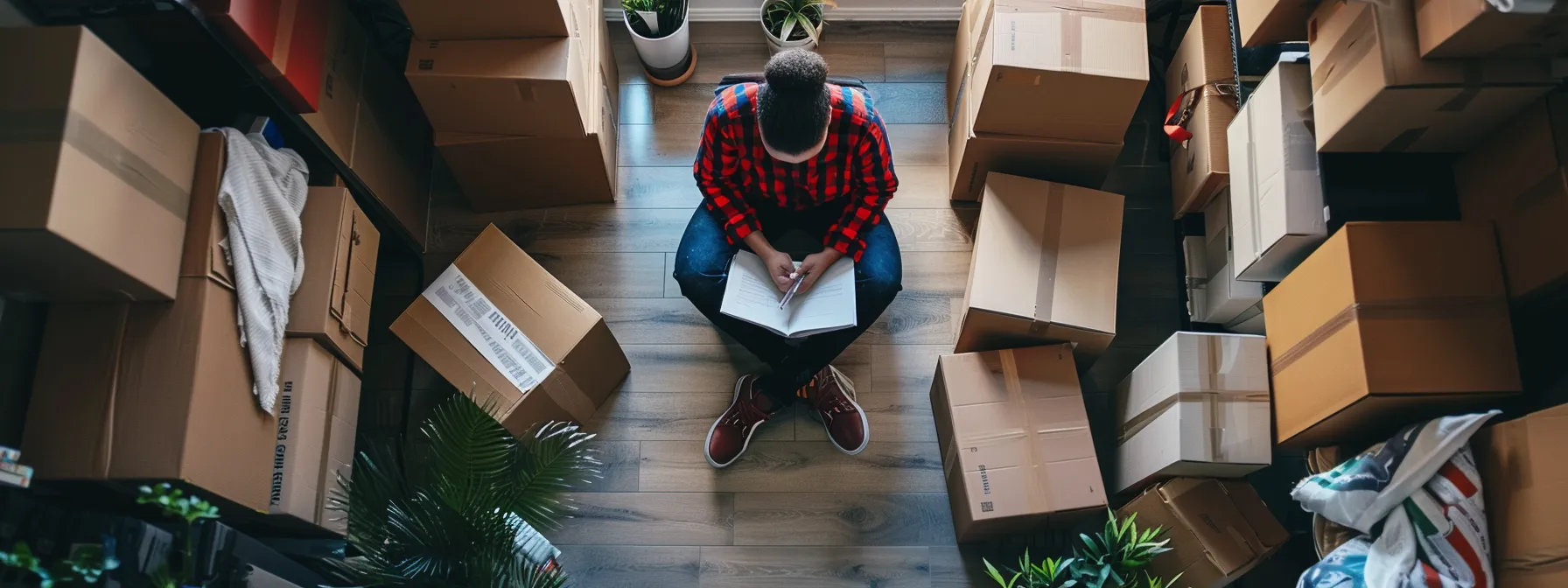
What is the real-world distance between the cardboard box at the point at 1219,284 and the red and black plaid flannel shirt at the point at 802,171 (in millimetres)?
751

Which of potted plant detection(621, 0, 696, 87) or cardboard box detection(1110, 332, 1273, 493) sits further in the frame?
potted plant detection(621, 0, 696, 87)

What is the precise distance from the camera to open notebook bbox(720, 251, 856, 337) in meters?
1.88

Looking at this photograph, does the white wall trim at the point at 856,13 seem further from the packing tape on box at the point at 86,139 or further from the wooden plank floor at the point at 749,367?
the packing tape on box at the point at 86,139

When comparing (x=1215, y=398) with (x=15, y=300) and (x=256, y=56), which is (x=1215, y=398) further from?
(x=15, y=300)

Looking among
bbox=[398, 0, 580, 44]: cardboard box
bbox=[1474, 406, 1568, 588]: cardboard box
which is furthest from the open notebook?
bbox=[1474, 406, 1568, 588]: cardboard box

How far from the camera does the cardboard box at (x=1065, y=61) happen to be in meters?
1.93

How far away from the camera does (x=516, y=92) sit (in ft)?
6.40

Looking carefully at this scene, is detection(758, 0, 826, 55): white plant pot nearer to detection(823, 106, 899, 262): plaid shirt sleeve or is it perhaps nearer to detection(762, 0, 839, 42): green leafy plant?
detection(762, 0, 839, 42): green leafy plant

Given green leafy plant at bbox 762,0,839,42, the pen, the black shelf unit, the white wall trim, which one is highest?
the white wall trim

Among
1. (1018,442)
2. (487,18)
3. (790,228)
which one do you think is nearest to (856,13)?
(790,228)

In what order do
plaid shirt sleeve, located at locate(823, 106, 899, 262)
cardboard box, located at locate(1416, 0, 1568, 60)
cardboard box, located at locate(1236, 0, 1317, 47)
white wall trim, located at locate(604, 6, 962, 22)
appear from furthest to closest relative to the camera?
white wall trim, located at locate(604, 6, 962, 22), plaid shirt sleeve, located at locate(823, 106, 899, 262), cardboard box, located at locate(1236, 0, 1317, 47), cardboard box, located at locate(1416, 0, 1568, 60)

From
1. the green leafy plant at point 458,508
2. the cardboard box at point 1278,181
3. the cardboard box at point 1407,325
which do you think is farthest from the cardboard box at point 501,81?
the cardboard box at point 1407,325

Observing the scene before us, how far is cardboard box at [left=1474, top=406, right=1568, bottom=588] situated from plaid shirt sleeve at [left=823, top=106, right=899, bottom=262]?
1.11m

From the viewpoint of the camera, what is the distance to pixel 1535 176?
4.74 ft
